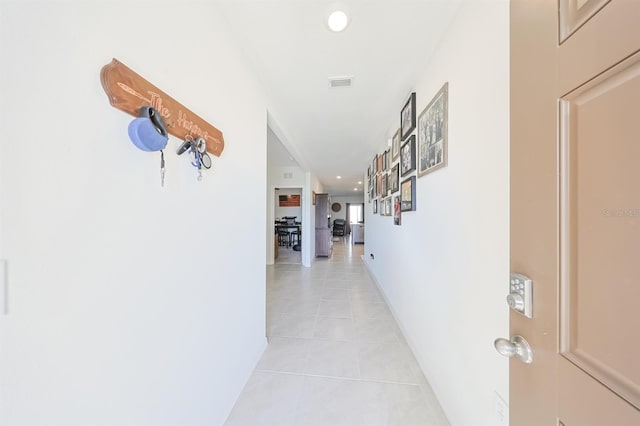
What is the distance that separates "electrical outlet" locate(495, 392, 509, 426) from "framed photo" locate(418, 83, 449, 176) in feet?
4.00

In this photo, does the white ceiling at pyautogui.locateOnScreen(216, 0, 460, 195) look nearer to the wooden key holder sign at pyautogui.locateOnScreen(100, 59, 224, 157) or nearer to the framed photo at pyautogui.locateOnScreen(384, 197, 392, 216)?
the wooden key holder sign at pyautogui.locateOnScreen(100, 59, 224, 157)

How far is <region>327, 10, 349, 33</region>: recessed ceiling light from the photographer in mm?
1268

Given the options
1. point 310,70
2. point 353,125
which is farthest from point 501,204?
point 353,125

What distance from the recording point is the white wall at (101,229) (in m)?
0.49

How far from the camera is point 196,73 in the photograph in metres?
1.10

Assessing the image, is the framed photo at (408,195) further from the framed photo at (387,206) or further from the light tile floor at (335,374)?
the light tile floor at (335,374)

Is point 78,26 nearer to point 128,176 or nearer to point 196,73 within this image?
point 128,176

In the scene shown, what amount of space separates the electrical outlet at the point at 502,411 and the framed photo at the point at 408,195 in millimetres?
1359

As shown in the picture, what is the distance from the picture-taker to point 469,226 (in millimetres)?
1168
